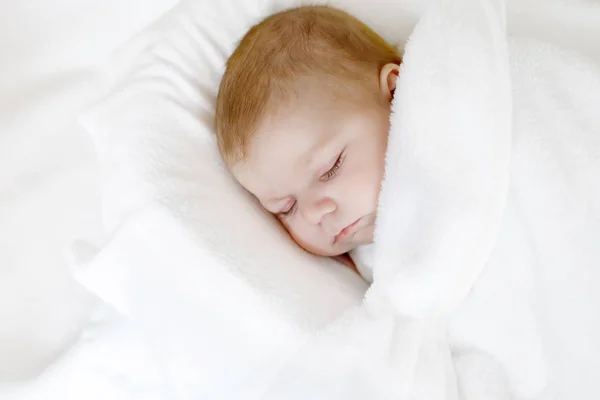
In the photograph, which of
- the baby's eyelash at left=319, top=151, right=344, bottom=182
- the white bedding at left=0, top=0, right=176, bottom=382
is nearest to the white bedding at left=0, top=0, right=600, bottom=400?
the white bedding at left=0, top=0, right=176, bottom=382

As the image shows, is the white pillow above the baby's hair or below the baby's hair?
below

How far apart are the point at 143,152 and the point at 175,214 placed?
0.48 ft

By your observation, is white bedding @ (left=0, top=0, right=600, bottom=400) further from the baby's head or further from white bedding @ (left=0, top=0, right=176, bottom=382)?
the baby's head

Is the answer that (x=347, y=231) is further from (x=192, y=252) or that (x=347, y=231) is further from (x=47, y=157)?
(x=47, y=157)

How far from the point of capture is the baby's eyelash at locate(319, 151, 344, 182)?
3.23 feet

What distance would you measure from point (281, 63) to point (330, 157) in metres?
0.18

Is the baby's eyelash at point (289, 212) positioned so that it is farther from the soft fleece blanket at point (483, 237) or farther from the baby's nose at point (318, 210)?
the soft fleece blanket at point (483, 237)

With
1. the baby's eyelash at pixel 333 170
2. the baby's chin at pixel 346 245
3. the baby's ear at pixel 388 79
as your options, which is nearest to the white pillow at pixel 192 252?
the baby's chin at pixel 346 245

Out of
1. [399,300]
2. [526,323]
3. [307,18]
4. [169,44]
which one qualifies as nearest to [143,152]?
[169,44]

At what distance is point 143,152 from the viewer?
1048 millimetres

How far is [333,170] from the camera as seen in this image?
0.99 metres

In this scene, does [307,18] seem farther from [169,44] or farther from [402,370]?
[402,370]

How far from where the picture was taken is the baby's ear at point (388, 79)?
1.03 meters

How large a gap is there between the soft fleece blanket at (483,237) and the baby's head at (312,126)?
0.05 m
